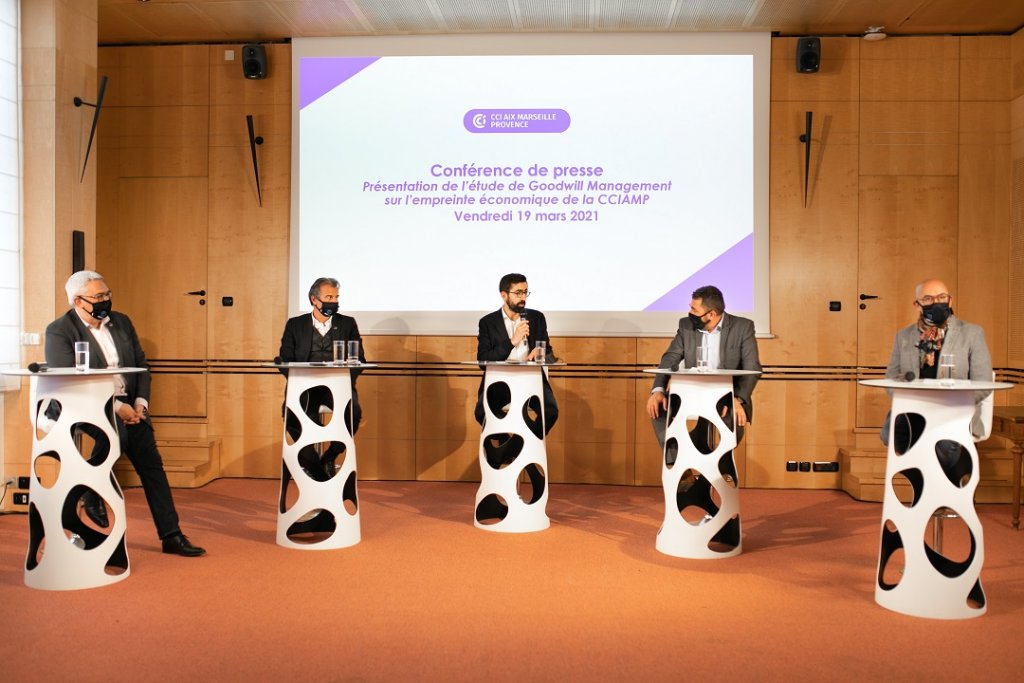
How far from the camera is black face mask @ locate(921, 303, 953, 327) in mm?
4848

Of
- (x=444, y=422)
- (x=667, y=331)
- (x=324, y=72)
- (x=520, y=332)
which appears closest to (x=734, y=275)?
(x=667, y=331)

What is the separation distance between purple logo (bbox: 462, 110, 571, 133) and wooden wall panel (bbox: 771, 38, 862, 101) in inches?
72.6

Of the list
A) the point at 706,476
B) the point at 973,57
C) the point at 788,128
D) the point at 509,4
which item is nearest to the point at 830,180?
the point at 788,128

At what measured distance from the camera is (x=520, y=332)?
19.9 ft

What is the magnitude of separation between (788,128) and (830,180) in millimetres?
565

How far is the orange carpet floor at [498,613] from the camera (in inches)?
131

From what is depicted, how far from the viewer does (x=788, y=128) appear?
7496 millimetres

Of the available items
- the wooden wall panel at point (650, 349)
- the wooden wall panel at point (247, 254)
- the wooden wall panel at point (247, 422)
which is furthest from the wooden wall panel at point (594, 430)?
the wooden wall panel at point (247, 254)

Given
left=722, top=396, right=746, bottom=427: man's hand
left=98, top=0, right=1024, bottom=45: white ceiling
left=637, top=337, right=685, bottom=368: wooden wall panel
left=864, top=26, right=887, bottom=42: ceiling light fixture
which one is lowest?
left=722, top=396, right=746, bottom=427: man's hand

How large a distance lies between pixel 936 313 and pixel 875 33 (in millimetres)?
3515

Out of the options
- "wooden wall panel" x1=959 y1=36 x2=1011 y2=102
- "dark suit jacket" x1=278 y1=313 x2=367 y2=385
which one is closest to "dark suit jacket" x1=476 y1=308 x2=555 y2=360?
"dark suit jacket" x1=278 y1=313 x2=367 y2=385

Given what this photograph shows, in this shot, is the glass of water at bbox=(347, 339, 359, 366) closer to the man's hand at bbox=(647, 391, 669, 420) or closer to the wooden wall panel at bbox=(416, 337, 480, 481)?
the man's hand at bbox=(647, 391, 669, 420)

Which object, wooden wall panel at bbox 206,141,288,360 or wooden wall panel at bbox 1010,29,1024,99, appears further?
wooden wall panel at bbox 206,141,288,360

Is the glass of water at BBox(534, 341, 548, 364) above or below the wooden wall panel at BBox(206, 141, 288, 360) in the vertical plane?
below
